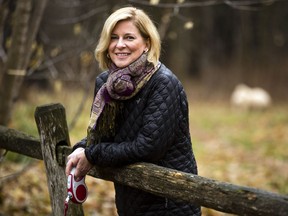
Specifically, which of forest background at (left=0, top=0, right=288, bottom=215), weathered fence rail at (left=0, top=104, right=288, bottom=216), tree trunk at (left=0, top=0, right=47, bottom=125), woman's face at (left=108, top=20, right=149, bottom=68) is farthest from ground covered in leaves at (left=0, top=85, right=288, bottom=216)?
woman's face at (left=108, top=20, right=149, bottom=68)

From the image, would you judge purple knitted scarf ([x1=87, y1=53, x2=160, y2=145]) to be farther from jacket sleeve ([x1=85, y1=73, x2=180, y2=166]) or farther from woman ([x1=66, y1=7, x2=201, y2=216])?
jacket sleeve ([x1=85, y1=73, x2=180, y2=166])

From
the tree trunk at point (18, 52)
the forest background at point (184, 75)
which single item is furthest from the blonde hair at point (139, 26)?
the tree trunk at point (18, 52)

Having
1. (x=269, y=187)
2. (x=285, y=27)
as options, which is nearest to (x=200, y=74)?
(x=285, y=27)

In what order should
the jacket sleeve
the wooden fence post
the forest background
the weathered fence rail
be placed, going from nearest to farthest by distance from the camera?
the weathered fence rail
the jacket sleeve
the wooden fence post
the forest background

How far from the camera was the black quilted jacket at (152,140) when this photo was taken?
2.80 m

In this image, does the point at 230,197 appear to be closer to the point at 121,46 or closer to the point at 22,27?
the point at 121,46

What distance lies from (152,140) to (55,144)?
3.34 feet

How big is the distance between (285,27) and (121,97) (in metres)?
→ 22.1

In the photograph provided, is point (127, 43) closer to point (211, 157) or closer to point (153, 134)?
point (153, 134)

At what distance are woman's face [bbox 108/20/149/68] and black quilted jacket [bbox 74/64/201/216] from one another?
197 mm

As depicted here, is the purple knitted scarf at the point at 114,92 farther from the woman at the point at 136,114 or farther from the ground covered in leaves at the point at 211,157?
the ground covered in leaves at the point at 211,157

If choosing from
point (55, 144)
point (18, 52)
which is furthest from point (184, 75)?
point (55, 144)

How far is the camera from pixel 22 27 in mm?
5047

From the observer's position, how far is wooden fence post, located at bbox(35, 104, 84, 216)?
347 cm
